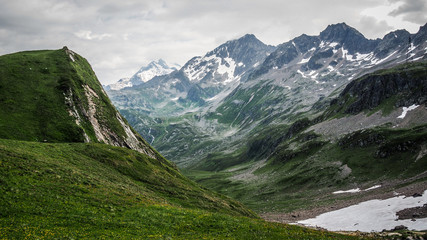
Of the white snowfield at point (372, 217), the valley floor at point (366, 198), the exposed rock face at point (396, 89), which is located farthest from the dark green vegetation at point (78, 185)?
the exposed rock face at point (396, 89)

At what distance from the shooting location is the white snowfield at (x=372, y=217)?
5204cm

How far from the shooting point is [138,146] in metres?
102

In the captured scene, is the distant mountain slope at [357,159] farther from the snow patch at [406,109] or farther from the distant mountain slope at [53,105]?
the distant mountain slope at [53,105]

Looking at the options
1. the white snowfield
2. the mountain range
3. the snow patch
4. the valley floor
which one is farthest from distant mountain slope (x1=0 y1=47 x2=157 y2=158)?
the snow patch

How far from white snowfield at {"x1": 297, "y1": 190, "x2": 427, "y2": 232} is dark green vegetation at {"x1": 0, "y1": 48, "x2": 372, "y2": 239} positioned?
22.8 m

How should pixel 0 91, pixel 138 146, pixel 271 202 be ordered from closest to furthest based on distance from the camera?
pixel 0 91, pixel 138 146, pixel 271 202

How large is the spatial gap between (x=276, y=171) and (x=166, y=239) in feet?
514

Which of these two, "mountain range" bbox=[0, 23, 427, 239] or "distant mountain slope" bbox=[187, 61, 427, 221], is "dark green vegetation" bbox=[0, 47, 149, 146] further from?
"distant mountain slope" bbox=[187, 61, 427, 221]

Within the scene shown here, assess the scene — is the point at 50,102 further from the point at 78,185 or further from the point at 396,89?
the point at 396,89

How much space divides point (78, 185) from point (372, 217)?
6049 cm

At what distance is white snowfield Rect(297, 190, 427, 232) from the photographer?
52.0 meters

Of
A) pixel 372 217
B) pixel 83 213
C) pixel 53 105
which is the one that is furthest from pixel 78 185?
pixel 372 217

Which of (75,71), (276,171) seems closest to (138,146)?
(75,71)

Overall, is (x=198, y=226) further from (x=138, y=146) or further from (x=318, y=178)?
(x=318, y=178)
